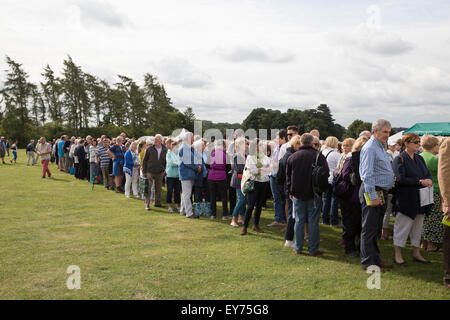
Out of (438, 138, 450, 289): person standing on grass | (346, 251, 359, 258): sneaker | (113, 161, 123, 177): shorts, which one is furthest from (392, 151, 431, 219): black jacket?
(113, 161, 123, 177): shorts

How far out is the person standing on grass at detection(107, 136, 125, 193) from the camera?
12.9 meters

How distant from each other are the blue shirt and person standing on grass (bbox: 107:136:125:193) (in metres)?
9.81

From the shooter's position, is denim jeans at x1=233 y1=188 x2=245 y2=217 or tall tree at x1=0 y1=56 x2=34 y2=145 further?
tall tree at x1=0 y1=56 x2=34 y2=145

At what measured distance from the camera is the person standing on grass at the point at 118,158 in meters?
12.9

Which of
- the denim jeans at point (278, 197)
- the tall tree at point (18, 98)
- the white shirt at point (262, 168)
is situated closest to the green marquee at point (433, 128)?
the denim jeans at point (278, 197)

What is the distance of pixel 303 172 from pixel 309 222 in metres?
0.95

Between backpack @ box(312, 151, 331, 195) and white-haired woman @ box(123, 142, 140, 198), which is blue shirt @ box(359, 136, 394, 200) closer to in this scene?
backpack @ box(312, 151, 331, 195)

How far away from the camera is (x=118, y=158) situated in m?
13.1

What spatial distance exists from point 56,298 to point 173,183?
20.6 feet

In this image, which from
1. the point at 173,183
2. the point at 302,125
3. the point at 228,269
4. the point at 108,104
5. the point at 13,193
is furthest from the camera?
the point at 302,125

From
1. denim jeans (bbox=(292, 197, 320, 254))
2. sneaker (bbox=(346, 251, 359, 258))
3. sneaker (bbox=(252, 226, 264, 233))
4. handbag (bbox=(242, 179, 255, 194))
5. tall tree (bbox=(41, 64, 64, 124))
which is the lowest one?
sneaker (bbox=(346, 251, 359, 258))
